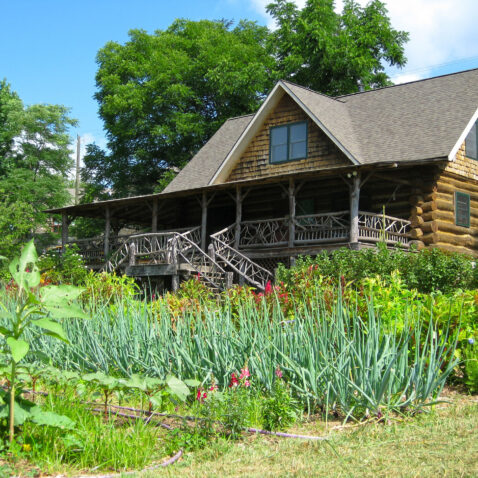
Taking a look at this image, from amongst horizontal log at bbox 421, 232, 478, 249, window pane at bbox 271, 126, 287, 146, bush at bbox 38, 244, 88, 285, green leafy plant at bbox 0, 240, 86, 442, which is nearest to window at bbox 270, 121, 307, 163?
window pane at bbox 271, 126, 287, 146

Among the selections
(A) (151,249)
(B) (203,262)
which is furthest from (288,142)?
(A) (151,249)

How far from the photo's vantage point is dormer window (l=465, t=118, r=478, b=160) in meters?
21.8

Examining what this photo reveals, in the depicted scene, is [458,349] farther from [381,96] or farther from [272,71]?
[272,71]

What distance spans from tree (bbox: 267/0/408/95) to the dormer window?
40.8ft

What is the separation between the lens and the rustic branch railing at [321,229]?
1966cm

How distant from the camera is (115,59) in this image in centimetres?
4159

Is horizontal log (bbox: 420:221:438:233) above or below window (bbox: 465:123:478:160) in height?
below

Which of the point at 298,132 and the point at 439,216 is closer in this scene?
the point at 439,216

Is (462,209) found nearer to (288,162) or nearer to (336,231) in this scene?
(336,231)

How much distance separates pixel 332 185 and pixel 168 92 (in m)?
17.7

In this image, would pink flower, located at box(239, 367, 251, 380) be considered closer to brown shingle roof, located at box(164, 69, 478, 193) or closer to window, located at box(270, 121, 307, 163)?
brown shingle roof, located at box(164, 69, 478, 193)

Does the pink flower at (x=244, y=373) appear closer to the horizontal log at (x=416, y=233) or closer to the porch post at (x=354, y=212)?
the porch post at (x=354, y=212)

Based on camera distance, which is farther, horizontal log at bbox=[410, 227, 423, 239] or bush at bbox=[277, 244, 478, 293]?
horizontal log at bbox=[410, 227, 423, 239]

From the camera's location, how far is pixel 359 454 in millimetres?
4629
